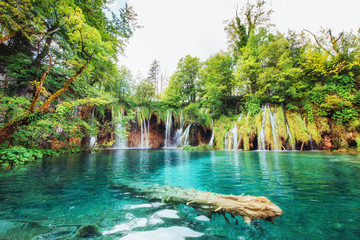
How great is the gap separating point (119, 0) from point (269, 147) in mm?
17500

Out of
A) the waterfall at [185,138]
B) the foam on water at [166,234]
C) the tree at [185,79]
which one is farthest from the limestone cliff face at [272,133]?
the foam on water at [166,234]

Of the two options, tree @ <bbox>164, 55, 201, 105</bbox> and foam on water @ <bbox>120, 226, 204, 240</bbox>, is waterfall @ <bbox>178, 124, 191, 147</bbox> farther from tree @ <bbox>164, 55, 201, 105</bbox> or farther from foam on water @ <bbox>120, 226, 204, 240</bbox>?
foam on water @ <bbox>120, 226, 204, 240</bbox>

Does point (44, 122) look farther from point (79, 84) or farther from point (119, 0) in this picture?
point (119, 0)

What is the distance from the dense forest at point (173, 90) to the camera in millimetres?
5824

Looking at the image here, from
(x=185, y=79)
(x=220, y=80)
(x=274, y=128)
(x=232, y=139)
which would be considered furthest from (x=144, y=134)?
(x=274, y=128)

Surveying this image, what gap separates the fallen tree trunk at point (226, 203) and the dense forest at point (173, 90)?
440 cm

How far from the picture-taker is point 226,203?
5.80 feet

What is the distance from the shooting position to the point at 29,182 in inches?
128

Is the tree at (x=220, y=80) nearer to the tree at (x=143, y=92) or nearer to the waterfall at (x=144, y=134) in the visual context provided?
the tree at (x=143, y=92)

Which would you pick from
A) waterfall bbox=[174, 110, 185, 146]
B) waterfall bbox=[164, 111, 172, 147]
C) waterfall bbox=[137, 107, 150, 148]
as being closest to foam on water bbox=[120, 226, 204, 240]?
waterfall bbox=[174, 110, 185, 146]

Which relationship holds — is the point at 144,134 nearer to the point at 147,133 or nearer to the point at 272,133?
the point at 147,133

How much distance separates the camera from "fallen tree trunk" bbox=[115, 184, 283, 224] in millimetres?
1557

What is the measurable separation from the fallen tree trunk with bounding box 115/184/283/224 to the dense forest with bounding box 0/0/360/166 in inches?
173

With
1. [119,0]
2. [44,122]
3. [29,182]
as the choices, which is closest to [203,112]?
[119,0]
